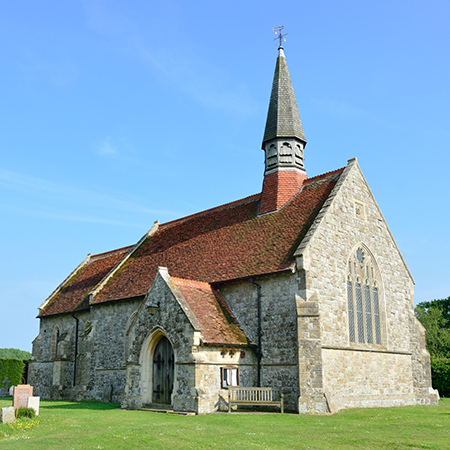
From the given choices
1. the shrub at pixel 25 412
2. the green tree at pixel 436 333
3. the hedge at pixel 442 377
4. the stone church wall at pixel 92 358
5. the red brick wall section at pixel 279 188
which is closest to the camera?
the shrub at pixel 25 412

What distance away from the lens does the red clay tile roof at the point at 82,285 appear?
29844mm

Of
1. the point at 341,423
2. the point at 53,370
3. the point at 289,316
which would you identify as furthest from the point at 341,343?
the point at 53,370

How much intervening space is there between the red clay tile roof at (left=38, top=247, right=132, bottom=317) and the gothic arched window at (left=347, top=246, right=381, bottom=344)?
590 inches

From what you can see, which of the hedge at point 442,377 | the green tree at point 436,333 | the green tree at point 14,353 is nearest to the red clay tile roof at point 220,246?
the hedge at point 442,377

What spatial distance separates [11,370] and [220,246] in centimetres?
2003

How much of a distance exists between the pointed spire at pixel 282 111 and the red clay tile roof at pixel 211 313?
9.61m

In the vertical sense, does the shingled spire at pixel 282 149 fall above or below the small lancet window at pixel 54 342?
above

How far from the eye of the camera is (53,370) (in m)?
28.4

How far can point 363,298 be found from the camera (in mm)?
21547

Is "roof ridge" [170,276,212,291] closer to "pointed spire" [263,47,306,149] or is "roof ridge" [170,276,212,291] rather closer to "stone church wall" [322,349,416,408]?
"stone church wall" [322,349,416,408]

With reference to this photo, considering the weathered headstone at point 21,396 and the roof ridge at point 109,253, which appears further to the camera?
the roof ridge at point 109,253

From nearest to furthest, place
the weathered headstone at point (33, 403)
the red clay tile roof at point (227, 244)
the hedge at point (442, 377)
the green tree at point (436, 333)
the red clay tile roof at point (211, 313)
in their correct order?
the weathered headstone at point (33, 403) → the red clay tile roof at point (211, 313) → the red clay tile roof at point (227, 244) → the hedge at point (442, 377) → the green tree at point (436, 333)

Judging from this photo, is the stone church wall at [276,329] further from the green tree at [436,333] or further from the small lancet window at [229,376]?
the green tree at [436,333]

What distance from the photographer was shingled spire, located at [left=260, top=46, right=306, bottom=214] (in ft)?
81.5
